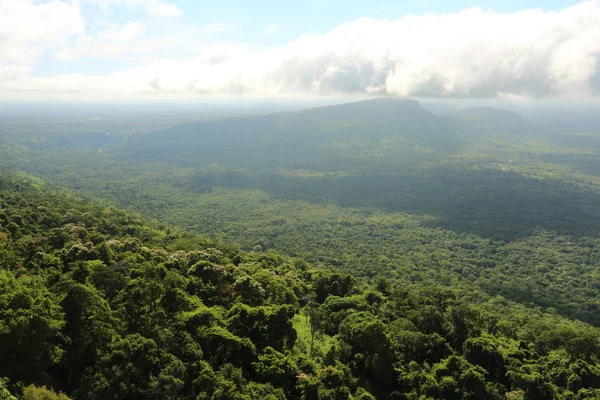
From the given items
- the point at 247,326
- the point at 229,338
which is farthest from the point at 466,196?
the point at 229,338

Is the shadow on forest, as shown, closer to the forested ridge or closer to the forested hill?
the forested ridge

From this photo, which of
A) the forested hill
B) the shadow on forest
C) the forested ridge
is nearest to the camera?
the forested hill

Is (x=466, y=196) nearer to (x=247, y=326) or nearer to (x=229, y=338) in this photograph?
(x=247, y=326)

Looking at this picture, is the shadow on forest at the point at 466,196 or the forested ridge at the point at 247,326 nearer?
the forested ridge at the point at 247,326

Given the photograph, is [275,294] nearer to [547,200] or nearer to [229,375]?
[229,375]

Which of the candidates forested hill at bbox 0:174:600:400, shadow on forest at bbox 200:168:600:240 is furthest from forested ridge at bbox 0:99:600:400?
shadow on forest at bbox 200:168:600:240

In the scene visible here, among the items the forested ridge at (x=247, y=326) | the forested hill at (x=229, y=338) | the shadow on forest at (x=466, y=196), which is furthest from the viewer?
the shadow on forest at (x=466, y=196)

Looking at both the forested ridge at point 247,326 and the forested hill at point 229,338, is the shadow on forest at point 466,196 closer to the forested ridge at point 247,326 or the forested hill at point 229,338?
the forested ridge at point 247,326

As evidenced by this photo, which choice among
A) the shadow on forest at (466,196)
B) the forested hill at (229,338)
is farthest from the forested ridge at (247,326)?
the shadow on forest at (466,196)
